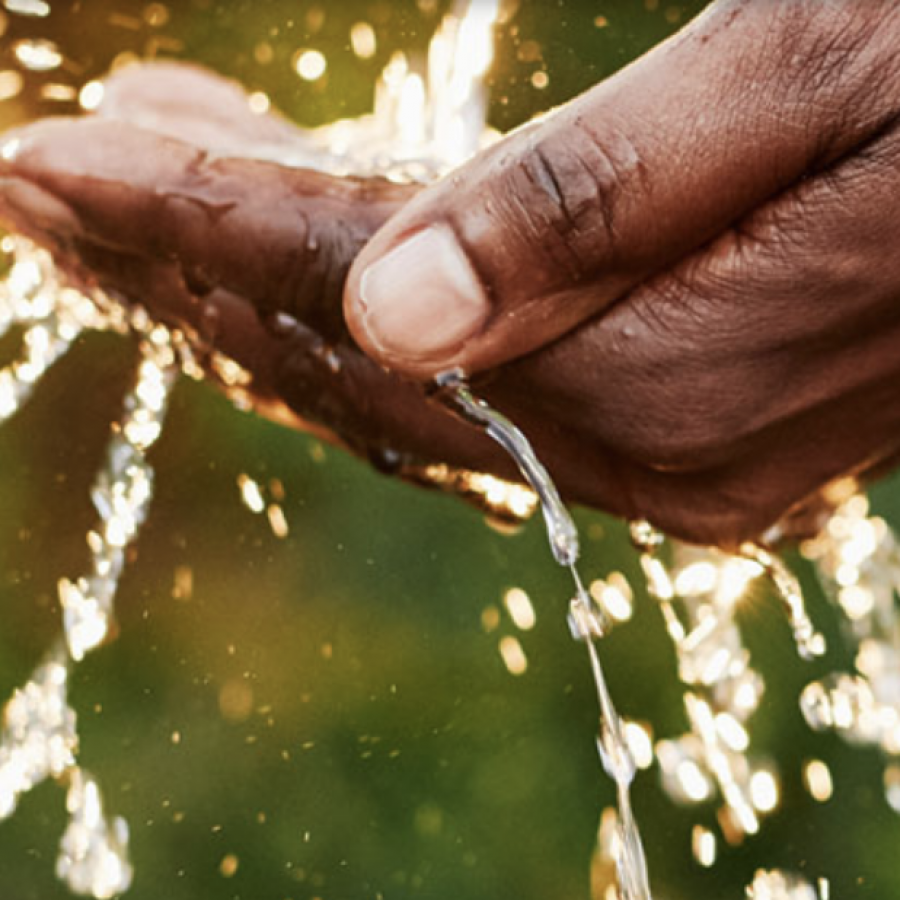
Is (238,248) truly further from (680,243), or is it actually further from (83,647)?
(83,647)

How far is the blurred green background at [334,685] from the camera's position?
5.58 feet

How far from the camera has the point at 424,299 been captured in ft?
2.05

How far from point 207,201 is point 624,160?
0.20 meters

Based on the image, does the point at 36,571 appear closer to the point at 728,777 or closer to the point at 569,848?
the point at 569,848

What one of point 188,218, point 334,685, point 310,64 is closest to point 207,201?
point 188,218

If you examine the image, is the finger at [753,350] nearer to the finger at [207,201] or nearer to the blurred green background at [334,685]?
the finger at [207,201]

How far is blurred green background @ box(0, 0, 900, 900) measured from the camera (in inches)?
67.0

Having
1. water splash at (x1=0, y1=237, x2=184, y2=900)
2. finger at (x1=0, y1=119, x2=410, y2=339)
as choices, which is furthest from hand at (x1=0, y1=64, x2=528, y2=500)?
water splash at (x1=0, y1=237, x2=184, y2=900)

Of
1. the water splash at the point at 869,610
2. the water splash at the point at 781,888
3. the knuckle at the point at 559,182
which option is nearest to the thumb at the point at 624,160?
the knuckle at the point at 559,182

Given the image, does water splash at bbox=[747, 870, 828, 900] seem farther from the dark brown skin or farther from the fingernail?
the fingernail

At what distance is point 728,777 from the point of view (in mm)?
1905

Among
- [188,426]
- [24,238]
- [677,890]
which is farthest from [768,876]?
[24,238]

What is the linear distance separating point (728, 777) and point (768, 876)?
0.70 feet

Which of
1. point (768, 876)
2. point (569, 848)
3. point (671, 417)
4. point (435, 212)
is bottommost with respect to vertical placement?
point (569, 848)
